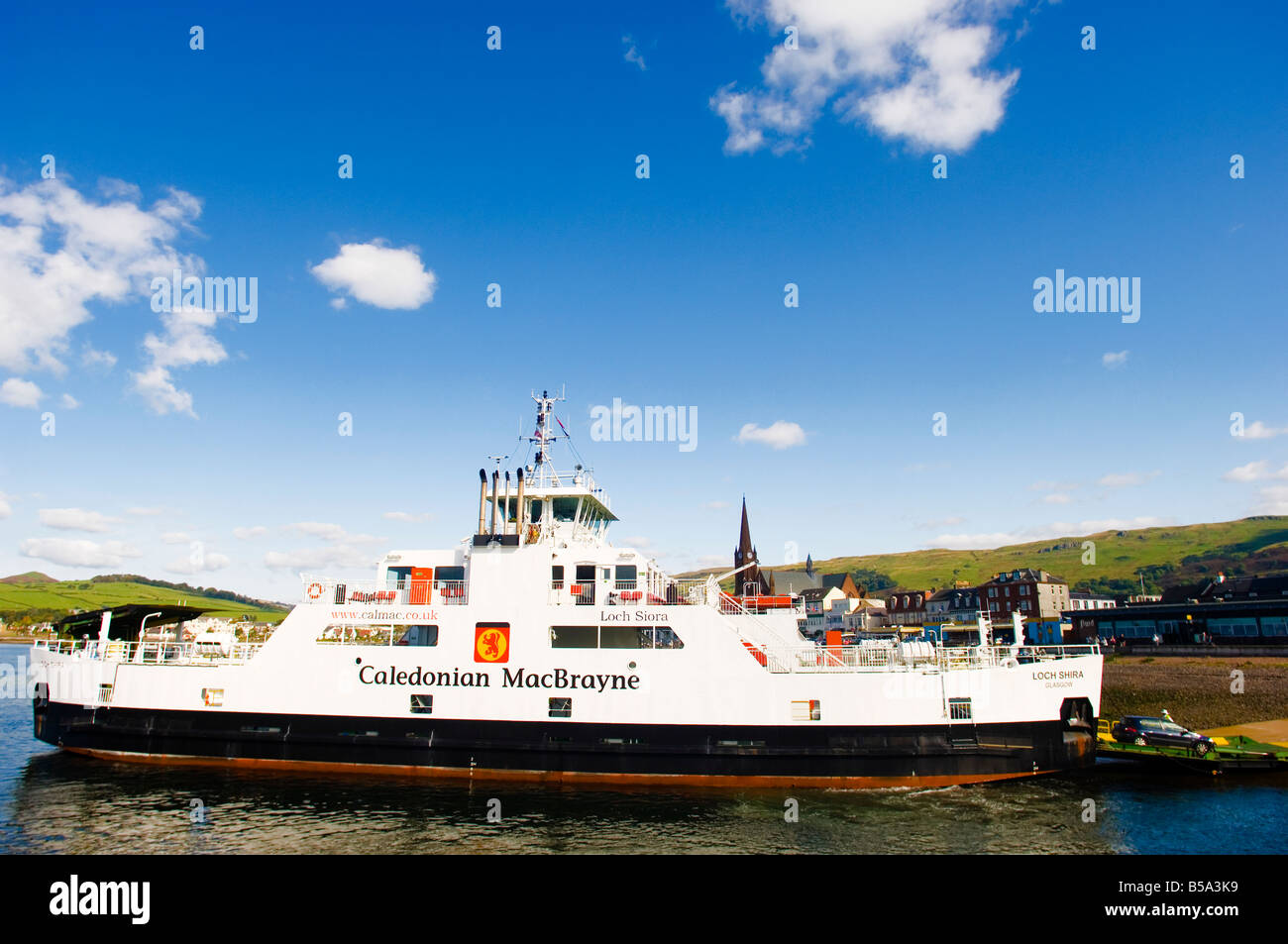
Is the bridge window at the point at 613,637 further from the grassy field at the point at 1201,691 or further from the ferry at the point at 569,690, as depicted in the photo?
the grassy field at the point at 1201,691

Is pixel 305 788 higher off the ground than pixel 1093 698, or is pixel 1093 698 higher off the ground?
pixel 1093 698

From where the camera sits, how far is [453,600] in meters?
20.3

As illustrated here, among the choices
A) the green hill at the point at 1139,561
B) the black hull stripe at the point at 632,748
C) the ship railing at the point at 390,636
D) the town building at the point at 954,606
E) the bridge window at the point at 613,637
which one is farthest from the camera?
the green hill at the point at 1139,561

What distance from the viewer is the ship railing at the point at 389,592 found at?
2033 centimetres

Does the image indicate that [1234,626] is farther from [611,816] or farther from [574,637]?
[611,816]

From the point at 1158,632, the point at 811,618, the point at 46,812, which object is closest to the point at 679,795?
the point at 46,812

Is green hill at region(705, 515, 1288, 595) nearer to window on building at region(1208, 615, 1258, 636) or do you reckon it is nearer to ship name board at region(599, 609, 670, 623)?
window on building at region(1208, 615, 1258, 636)

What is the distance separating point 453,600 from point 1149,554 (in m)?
184

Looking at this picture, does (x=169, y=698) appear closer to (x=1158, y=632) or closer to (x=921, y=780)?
(x=921, y=780)

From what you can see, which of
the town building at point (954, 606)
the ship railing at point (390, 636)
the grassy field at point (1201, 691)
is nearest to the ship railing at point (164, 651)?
the ship railing at point (390, 636)

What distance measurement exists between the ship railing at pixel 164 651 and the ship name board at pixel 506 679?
4.64m

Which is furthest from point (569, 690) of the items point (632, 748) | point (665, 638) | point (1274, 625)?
point (1274, 625)

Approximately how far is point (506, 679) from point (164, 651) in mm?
12456

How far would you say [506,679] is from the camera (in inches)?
747
